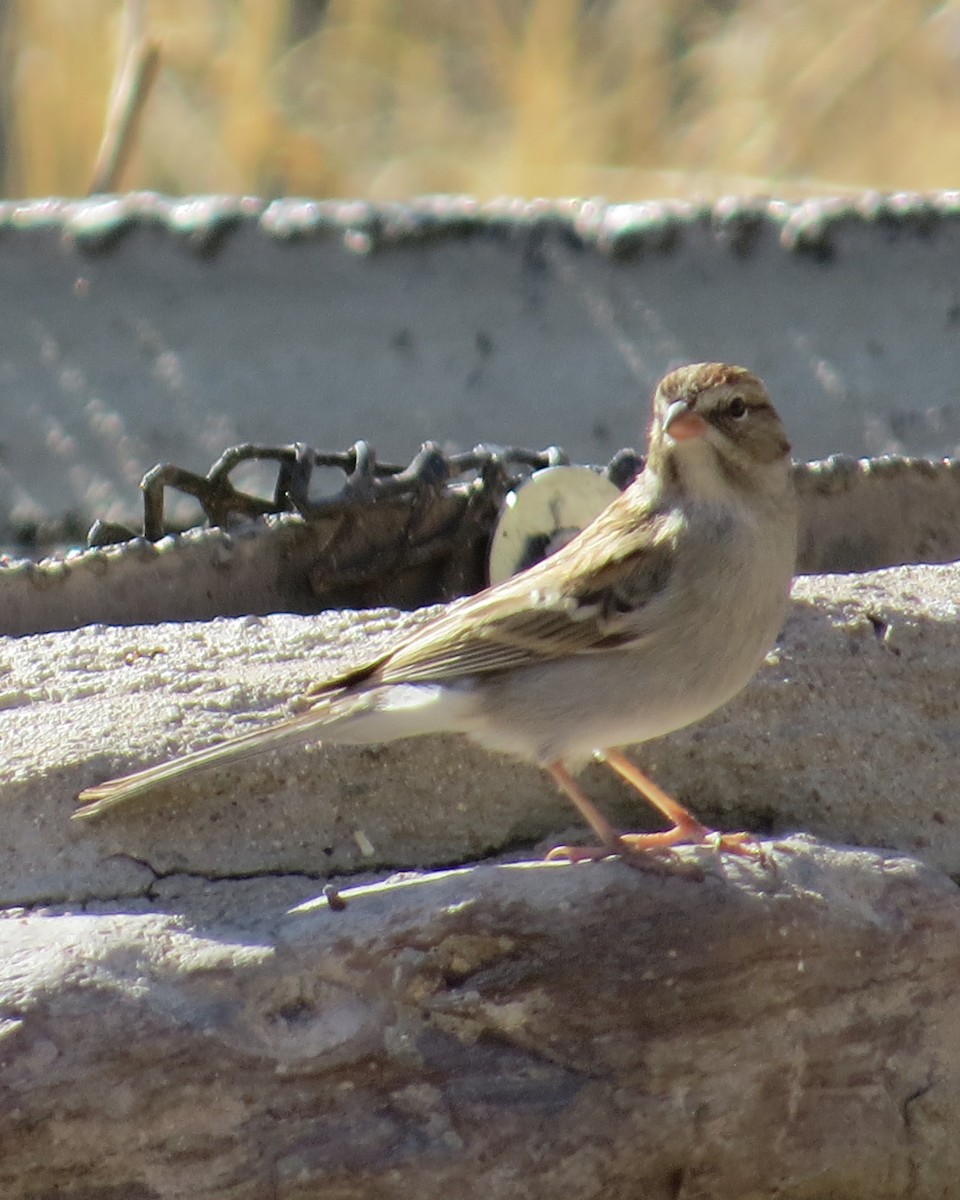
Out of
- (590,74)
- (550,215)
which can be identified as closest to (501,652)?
(550,215)

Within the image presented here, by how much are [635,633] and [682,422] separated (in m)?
0.31

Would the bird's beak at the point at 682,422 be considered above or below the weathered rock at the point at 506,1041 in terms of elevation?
above

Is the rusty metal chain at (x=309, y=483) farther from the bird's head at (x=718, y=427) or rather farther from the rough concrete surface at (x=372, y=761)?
the bird's head at (x=718, y=427)

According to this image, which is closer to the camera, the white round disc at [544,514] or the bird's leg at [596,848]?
the bird's leg at [596,848]

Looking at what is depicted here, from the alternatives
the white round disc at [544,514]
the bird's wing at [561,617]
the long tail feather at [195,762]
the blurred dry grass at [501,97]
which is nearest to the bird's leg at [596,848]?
the bird's wing at [561,617]

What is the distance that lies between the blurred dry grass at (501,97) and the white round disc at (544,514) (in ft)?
12.6

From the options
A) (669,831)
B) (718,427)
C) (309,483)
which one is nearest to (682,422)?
(718,427)

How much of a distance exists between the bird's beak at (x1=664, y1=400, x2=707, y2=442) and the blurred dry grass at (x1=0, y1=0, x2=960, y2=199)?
4340 mm

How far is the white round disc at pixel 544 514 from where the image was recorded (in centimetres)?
326

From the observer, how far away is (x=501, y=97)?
918 cm

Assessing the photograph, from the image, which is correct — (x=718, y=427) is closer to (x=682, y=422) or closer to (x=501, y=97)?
(x=682, y=422)

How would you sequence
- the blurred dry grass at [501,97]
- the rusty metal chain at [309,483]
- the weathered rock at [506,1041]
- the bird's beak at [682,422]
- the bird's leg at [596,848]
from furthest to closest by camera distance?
the blurred dry grass at [501,97], the rusty metal chain at [309,483], the bird's beak at [682,422], the bird's leg at [596,848], the weathered rock at [506,1041]

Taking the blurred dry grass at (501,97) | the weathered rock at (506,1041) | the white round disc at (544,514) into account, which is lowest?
the weathered rock at (506,1041)

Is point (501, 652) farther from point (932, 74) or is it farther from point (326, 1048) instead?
point (932, 74)
